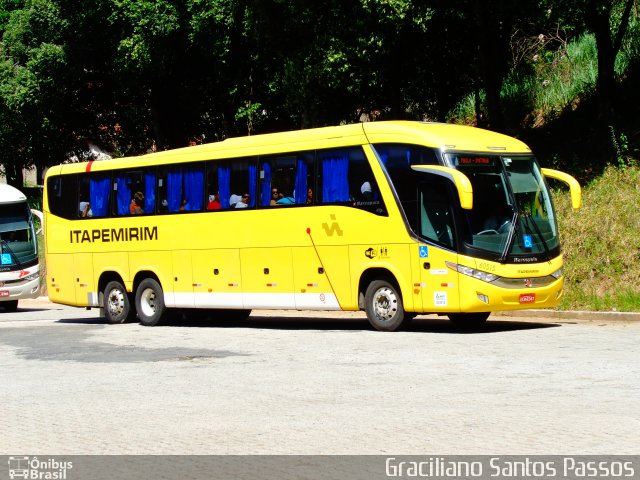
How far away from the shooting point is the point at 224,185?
22703 mm

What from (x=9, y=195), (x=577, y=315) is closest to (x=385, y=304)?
(x=577, y=315)

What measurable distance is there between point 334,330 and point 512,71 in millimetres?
19833

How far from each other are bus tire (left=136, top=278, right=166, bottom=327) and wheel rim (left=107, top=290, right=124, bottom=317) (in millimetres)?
595

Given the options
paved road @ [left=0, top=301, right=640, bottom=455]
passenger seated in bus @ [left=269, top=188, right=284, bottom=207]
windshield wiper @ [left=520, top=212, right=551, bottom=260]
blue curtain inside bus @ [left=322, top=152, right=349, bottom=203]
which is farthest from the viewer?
passenger seated in bus @ [left=269, top=188, right=284, bottom=207]

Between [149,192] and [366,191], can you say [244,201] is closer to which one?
[149,192]

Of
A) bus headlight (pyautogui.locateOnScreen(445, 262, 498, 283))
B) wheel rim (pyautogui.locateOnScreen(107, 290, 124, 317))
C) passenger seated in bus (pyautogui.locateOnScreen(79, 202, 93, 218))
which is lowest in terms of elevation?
wheel rim (pyautogui.locateOnScreen(107, 290, 124, 317))

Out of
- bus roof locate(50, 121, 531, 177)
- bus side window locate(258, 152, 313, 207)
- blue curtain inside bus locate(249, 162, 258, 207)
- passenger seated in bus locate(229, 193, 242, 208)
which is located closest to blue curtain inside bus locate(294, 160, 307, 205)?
bus side window locate(258, 152, 313, 207)

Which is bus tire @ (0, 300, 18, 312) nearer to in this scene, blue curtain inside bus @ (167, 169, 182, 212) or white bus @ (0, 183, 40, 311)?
white bus @ (0, 183, 40, 311)

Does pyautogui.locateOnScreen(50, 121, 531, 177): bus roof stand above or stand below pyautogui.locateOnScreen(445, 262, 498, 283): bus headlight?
above

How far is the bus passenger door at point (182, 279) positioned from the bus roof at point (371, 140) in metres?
2.01

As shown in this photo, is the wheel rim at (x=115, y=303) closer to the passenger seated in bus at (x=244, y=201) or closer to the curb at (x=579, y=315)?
the passenger seated in bus at (x=244, y=201)

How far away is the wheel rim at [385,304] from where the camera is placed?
19875 millimetres

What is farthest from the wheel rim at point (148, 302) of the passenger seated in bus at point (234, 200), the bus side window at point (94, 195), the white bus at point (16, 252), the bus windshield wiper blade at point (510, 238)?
the white bus at point (16, 252)

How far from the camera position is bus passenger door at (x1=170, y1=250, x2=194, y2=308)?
23.6 m
